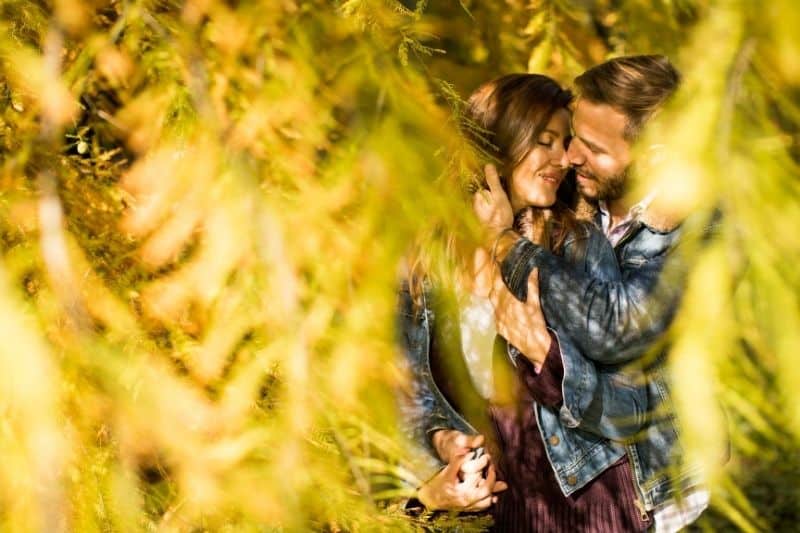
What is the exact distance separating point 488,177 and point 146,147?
0.44 m

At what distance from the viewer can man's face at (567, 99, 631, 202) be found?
86 cm

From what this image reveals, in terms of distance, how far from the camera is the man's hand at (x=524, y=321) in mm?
868

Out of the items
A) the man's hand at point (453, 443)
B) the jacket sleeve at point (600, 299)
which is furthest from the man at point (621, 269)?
the man's hand at point (453, 443)

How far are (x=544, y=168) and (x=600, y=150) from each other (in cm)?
10

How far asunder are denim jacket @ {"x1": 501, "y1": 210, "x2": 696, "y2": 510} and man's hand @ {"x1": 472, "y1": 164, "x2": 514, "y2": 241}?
49mm

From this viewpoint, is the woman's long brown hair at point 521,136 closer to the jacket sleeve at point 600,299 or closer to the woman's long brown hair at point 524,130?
the woman's long brown hair at point 524,130

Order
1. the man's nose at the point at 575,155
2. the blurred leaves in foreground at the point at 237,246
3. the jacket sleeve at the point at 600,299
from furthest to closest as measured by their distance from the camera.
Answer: the man's nose at the point at 575,155 < the jacket sleeve at the point at 600,299 < the blurred leaves in foreground at the point at 237,246

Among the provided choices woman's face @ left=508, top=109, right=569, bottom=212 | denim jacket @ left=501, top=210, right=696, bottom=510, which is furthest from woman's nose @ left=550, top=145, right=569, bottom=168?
denim jacket @ left=501, top=210, right=696, bottom=510

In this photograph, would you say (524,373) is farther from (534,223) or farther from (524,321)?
(534,223)

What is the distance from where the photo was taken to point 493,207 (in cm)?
92

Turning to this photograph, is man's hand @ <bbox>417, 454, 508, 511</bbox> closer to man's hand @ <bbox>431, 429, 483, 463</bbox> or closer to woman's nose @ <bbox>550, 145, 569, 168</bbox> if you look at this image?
man's hand @ <bbox>431, 429, 483, 463</bbox>

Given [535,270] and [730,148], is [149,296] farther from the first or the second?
[730,148]

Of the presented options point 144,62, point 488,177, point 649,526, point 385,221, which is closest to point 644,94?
point 488,177

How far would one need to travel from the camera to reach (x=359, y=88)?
912mm
